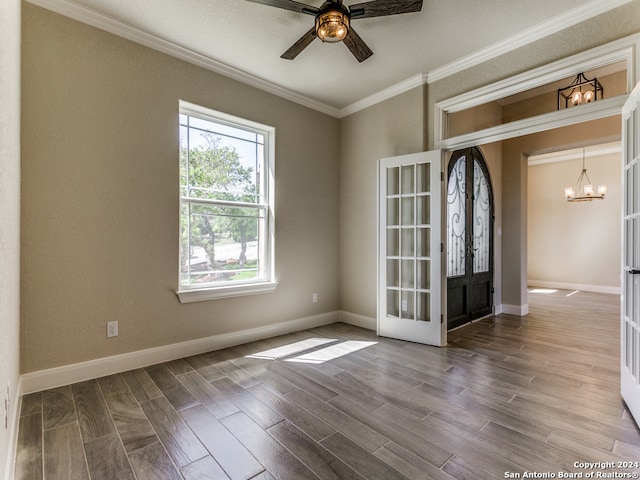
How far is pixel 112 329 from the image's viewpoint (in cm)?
266

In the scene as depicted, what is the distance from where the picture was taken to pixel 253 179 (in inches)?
145

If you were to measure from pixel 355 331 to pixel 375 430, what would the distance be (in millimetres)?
2097

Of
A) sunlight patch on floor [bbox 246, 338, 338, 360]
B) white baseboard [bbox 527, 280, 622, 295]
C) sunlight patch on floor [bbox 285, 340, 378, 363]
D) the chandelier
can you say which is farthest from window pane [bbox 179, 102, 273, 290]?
white baseboard [bbox 527, 280, 622, 295]

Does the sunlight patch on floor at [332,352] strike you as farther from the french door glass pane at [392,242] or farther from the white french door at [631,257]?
the white french door at [631,257]

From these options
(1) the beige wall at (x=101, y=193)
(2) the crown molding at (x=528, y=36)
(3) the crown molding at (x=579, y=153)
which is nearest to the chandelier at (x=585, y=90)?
(2) the crown molding at (x=528, y=36)

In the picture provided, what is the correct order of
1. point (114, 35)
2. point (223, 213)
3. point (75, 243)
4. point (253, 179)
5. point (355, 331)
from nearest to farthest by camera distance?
point (75, 243) → point (114, 35) → point (223, 213) → point (253, 179) → point (355, 331)

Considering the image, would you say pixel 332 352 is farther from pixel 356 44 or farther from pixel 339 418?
pixel 356 44

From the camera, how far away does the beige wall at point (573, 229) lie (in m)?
6.68

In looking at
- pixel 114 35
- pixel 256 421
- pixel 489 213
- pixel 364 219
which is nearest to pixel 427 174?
pixel 364 219

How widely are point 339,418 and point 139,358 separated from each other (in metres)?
1.90

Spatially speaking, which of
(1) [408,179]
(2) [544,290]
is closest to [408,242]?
(1) [408,179]

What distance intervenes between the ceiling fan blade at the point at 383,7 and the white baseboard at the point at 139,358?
123 inches

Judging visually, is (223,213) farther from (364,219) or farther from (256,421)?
(256,421)

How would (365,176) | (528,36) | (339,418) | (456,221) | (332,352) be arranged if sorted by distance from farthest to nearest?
(456,221)
(365,176)
(332,352)
(528,36)
(339,418)
